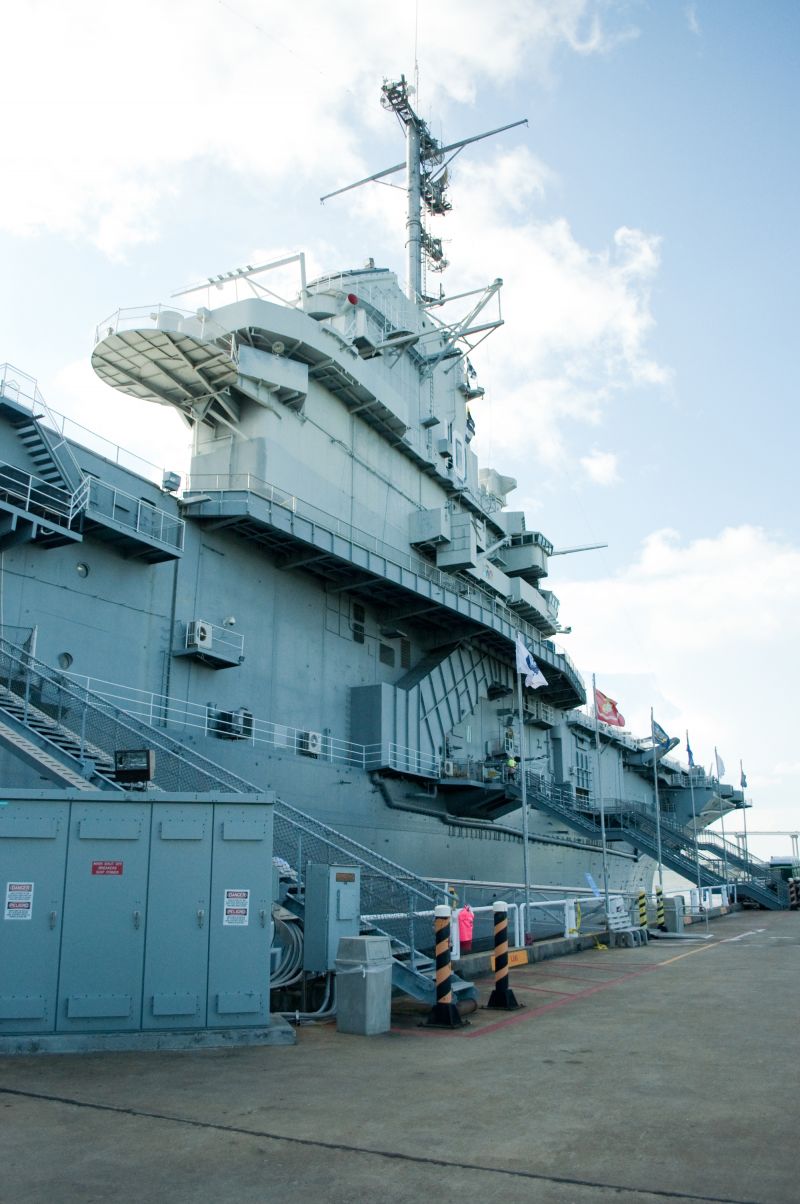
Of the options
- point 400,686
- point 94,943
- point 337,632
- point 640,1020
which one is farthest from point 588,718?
point 94,943

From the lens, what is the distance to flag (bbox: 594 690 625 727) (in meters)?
33.1

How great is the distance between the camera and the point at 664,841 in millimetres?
40656

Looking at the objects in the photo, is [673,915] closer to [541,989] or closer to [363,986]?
[541,989]

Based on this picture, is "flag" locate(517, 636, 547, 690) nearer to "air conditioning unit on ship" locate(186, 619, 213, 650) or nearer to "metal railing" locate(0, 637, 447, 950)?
"air conditioning unit on ship" locate(186, 619, 213, 650)

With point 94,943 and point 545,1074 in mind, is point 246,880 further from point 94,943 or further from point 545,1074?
point 545,1074

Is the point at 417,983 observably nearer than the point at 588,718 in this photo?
Yes

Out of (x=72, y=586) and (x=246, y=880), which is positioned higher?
(x=72, y=586)

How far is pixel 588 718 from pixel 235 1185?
4398cm

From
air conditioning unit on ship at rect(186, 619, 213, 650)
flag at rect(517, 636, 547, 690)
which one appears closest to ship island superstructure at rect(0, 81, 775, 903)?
air conditioning unit on ship at rect(186, 619, 213, 650)

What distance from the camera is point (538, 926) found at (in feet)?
77.0

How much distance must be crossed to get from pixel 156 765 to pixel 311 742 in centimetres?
829

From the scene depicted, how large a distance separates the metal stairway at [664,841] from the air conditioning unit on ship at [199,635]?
1708 centimetres

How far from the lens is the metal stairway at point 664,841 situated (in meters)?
34.3

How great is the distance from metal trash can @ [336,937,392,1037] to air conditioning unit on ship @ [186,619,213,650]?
9.89 metres
